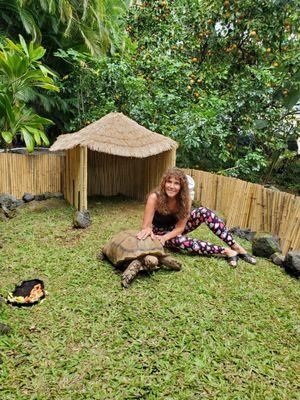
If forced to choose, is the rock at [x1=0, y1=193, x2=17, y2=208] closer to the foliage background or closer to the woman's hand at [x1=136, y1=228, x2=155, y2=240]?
the foliage background

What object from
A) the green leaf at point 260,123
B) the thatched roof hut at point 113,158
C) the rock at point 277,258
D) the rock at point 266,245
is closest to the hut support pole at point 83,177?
the thatched roof hut at point 113,158

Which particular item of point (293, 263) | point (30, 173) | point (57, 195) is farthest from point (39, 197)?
point (293, 263)

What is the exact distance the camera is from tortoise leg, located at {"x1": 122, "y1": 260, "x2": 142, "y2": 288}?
8.45 ft

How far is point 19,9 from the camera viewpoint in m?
5.18

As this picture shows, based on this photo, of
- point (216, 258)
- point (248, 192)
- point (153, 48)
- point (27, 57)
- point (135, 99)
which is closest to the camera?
point (216, 258)

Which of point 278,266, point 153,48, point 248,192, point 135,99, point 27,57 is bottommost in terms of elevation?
point 278,266

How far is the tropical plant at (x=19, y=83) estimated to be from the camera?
4.24 metres

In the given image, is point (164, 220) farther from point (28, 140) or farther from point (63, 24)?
point (63, 24)

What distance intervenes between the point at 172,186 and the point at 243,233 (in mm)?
1528

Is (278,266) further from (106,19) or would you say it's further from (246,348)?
(106,19)

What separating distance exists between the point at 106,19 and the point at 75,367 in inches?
272

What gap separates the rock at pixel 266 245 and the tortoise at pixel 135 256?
44.4 inches

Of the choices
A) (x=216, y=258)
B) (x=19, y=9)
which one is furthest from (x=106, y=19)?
(x=216, y=258)

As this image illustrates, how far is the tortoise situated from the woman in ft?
0.59
